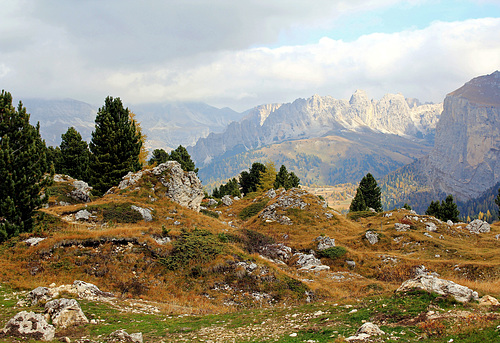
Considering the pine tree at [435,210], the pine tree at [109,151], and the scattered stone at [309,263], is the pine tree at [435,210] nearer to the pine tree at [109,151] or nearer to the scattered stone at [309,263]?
the scattered stone at [309,263]

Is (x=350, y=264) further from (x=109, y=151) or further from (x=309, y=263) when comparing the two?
(x=109, y=151)

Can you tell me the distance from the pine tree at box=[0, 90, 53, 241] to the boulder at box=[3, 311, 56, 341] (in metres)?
14.4

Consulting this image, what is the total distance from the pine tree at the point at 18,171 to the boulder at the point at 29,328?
47.4 ft

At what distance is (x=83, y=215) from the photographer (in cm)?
3192

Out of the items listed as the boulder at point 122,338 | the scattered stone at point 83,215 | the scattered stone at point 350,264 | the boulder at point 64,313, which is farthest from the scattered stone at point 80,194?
the boulder at point 122,338

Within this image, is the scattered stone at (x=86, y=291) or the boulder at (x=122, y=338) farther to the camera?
the scattered stone at (x=86, y=291)

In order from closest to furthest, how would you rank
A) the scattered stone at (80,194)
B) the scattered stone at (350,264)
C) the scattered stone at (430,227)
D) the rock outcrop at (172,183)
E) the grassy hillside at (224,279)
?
1. the grassy hillside at (224,279)
2. the scattered stone at (350,264)
3. the rock outcrop at (172,183)
4. the scattered stone at (80,194)
5. the scattered stone at (430,227)

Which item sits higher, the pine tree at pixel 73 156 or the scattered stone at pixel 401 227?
the pine tree at pixel 73 156

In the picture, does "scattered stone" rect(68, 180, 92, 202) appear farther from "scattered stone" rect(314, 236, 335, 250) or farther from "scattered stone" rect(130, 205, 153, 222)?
"scattered stone" rect(314, 236, 335, 250)

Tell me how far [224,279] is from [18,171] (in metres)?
19.6

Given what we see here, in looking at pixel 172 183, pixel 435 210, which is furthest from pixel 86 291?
pixel 435 210

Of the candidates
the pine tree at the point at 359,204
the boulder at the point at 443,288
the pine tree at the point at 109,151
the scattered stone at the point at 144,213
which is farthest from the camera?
the pine tree at the point at 359,204

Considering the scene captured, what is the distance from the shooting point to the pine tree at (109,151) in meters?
49.2

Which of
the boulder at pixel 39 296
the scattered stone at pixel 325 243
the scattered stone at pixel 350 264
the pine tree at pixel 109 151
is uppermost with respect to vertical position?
the pine tree at pixel 109 151
